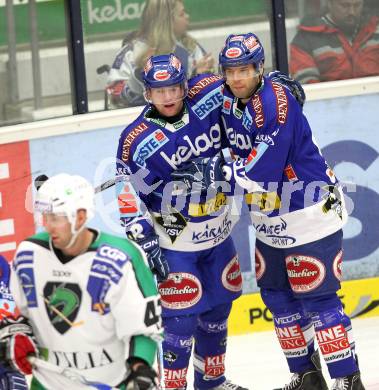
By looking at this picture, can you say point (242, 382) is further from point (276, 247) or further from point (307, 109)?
point (307, 109)

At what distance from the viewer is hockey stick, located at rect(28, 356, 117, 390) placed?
3916 millimetres

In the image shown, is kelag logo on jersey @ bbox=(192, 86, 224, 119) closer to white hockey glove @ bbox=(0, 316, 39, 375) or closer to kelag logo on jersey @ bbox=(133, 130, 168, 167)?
kelag logo on jersey @ bbox=(133, 130, 168, 167)

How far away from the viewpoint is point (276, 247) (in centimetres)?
522

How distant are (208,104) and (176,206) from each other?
0.44 m

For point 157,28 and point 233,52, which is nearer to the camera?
point 233,52

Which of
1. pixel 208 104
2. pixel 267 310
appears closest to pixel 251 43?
pixel 208 104

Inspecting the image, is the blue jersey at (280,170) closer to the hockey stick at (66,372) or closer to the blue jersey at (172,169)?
the blue jersey at (172,169)

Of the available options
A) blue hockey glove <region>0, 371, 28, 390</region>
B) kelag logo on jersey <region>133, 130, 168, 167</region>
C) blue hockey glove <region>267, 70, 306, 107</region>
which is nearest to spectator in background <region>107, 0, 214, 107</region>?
blue hockey glove <region>267, 70, 306, 107</region>

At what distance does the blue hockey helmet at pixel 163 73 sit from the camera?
16.4ft

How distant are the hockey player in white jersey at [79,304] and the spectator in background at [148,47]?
263 centimetres

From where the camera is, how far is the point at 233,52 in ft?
16.5

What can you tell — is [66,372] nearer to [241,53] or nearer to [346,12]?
[241,53]

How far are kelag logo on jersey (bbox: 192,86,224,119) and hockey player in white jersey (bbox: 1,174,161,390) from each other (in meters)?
1.29

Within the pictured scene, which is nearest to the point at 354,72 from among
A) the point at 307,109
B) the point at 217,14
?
the point at 307,109
